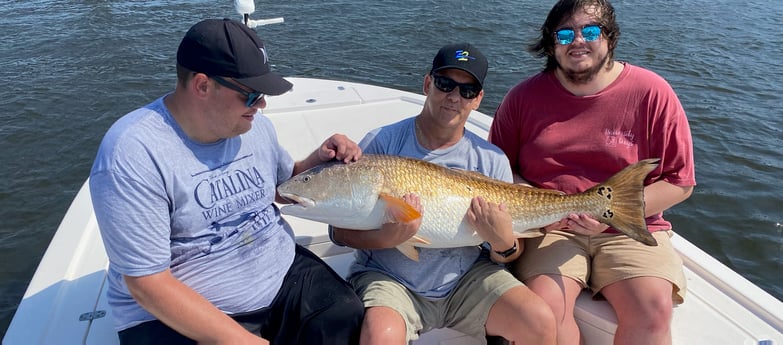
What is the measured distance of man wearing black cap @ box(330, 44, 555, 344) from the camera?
256 centimetres

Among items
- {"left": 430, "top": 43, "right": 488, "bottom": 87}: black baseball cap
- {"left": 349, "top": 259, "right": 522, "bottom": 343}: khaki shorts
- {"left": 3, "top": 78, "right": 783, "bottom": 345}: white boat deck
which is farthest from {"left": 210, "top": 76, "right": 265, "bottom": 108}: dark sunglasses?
{"left": 3, "top": 78, "right": 783, "bottom": 345}: white boat deck

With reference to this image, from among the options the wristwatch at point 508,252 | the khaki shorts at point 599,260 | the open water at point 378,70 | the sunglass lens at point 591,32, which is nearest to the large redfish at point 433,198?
the wristwatch at point 508,252

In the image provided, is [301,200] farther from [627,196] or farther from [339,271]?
[627,196]

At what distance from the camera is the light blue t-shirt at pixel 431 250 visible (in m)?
2.78

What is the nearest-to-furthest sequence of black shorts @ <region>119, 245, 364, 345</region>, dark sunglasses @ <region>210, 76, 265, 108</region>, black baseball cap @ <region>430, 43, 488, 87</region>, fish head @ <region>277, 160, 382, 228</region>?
1. dark sunglasses @ <region>210, 76, 265, 108</region>
2. black shorts @ <region>119, 245, 364, 345</region>
3. fish head @ <region>277, 160, 382, 228</region>
4. black baseball cap @ <region>430, 43, 488, 87</region>

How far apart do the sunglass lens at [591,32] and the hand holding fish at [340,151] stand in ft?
4.52

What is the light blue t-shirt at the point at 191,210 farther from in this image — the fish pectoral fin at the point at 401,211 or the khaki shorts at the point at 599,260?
the khaki shorts at the point at 599,260

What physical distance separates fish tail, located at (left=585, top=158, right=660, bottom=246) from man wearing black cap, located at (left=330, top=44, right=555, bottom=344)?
Answer: 1.60 feet

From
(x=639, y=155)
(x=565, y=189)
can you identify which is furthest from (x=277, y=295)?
(x=639, y=155)

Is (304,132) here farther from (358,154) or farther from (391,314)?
(391,314)

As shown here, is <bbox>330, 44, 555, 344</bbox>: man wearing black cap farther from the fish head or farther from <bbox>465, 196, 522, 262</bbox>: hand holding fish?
the fish head

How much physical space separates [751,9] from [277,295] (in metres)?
15.7

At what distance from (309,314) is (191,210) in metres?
0.71

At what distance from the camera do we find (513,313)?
2600 mm
